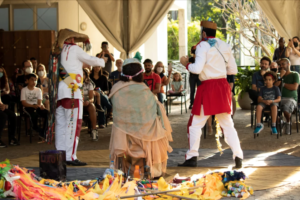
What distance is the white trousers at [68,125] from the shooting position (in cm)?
594

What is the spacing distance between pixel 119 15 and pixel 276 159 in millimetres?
4699

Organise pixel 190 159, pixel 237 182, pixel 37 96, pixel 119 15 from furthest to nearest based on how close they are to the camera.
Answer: pixel 119 15
pixel 37 96
pixel 190 159
pixel 237 182

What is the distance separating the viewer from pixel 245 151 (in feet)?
22.1

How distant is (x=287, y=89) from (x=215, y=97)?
357 centimetres

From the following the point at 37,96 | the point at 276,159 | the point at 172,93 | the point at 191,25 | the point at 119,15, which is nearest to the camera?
the point at 276,159

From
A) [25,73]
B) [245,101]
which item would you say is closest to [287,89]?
[245,101]

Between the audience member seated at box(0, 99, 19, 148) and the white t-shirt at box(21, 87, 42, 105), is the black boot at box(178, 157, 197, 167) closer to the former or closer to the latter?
the audience member seated at box(0, 99, 19, 148)

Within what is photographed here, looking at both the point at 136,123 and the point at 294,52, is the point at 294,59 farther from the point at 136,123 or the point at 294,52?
the point at 136,123

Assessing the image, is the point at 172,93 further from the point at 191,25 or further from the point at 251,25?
the point at 191,25

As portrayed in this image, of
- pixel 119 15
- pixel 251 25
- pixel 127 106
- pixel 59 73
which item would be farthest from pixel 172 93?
pixel 127 106

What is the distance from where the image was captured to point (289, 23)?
8695 mm

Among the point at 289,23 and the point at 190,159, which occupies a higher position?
the point at 289,23

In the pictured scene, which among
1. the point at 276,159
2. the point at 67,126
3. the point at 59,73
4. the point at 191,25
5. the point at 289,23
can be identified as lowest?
the point at 276,159

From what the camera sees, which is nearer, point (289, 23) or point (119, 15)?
point (289, 23)
